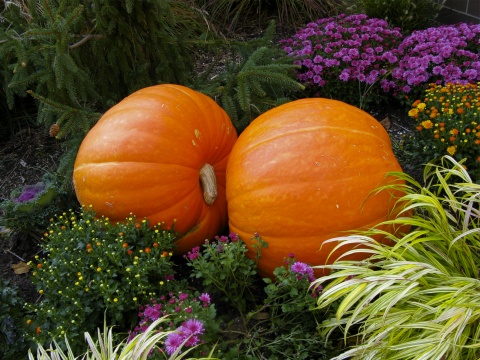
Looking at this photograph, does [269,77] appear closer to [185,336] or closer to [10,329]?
[185,336]

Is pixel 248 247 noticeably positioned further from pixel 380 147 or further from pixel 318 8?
pixel 318 8

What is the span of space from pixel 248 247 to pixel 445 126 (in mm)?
1242

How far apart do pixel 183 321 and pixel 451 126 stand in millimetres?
1694

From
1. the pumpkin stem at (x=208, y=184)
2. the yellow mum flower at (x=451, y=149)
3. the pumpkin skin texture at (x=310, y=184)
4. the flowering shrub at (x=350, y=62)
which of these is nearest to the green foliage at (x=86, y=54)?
the pumpkin stem at (x=208, y=184)

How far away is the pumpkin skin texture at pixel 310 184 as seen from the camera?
6.64 feet

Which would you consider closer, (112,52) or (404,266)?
(404,266)

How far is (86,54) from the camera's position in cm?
308

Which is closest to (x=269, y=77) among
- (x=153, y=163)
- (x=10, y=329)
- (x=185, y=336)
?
(x=153, y=163)

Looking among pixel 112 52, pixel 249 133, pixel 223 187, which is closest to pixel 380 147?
pixel 249 133

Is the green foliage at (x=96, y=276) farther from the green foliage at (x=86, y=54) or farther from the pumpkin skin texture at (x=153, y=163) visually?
the green foliage at (x=86, y=54)

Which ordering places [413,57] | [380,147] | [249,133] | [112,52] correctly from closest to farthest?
1. [380,147]
2. [249,133]
3. [112,52]
4. [413,57]

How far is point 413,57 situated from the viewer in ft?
10.7

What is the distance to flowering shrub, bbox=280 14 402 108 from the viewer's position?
→ 3379 millimetres

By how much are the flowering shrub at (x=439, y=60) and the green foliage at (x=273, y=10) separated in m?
1.91
